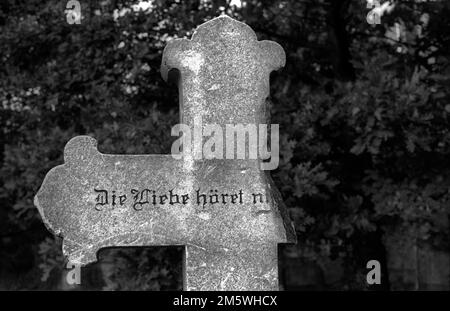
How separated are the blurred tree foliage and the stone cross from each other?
2567mm

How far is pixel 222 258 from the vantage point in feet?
13.2

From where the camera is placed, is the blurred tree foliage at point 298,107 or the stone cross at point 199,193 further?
the blurred tree foliage at point 298,107

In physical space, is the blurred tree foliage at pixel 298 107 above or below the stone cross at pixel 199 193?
above

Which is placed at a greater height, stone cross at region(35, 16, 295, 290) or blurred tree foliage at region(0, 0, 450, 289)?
blurred tree foliage at region(0, 0, 450, 289)

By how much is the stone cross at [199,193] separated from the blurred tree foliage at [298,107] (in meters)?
2.57

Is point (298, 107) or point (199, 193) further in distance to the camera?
point (298, 107)

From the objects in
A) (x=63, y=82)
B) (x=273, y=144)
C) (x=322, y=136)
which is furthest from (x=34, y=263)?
(x=273, y=144)

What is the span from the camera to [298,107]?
7605 millimetres

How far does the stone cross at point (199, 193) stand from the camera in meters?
3.99

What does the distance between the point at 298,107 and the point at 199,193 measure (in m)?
3.66

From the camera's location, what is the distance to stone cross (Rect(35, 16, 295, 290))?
399 centimetres

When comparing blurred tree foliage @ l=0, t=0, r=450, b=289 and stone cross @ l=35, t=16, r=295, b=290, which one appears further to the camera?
blurred tree foliage @ l=0, t=0, r=450, b=289

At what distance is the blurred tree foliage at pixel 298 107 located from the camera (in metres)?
6.84
